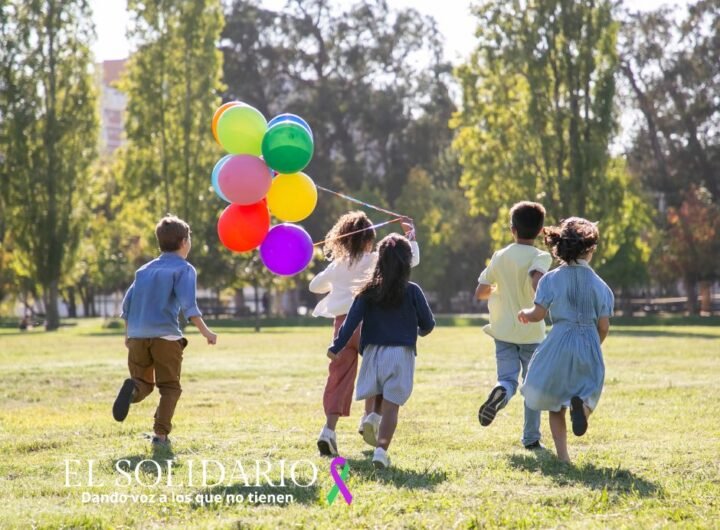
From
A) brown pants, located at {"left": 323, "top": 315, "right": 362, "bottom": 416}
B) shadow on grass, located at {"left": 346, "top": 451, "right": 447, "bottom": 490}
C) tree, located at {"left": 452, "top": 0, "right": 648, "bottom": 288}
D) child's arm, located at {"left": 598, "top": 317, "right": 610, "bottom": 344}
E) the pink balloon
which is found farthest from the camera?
tree, located at {"left": 452, "top": 0, "right": 648, "bottom": 288}

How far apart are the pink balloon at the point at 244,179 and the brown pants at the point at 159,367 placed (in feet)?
4.59

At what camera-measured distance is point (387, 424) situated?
21.6 feet

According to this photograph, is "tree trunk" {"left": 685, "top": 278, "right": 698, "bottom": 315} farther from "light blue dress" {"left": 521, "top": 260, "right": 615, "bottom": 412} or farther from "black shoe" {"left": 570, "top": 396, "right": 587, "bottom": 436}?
"black shoe" {"left": 570, "top": 396, "right": 587, "bottom": 436}

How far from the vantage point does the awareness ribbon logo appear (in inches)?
212

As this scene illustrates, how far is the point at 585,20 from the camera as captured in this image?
120 ft

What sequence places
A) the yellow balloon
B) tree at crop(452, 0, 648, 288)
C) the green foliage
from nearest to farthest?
1. the yellow balloon
2. tree at crop(452, 0, 648, 288)
3. the green foliage

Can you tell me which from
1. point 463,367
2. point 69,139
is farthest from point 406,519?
point 69,139

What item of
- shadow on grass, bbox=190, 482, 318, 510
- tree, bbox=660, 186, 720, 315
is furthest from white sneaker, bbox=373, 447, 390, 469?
tree, bbox=660, 186, 720, 315

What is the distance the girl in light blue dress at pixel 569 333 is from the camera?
21.3 feet

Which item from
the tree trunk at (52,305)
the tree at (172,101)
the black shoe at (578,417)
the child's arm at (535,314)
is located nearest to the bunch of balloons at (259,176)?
the child's arm at (535,314)

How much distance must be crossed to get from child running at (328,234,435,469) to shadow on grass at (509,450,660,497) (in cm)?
92

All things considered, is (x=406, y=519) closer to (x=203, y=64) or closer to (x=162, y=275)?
(x=162, y=275)

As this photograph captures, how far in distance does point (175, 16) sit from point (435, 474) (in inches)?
1365

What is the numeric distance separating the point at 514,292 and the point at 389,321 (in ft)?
3.95
